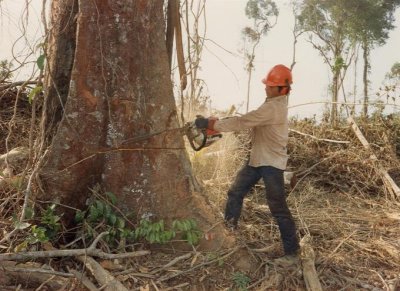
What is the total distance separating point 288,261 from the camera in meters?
4.12

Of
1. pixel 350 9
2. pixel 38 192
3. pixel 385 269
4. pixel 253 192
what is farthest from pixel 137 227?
pixel 350 9

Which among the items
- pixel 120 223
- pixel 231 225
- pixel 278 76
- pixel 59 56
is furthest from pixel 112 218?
pixel 278 76

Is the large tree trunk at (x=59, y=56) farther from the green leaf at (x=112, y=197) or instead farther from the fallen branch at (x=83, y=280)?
the fallen branch at (x=83, y=280)

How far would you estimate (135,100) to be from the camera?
3.74 metres

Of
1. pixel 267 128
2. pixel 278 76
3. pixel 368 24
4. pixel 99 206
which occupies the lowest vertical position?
pixel 99 206

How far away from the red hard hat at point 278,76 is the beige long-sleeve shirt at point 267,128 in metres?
0.12

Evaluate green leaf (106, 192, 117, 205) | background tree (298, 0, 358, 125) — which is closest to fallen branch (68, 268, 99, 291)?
green leaf (106, 192, 117, 205)

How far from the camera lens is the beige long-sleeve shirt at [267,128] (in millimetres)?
4039

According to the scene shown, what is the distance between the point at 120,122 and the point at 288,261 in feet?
6.08

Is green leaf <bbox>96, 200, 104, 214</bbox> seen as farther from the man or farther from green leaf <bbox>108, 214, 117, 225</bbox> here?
the man

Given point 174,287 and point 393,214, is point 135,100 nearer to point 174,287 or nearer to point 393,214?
point 174,287

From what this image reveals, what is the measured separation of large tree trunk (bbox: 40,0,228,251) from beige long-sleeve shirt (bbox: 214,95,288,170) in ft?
1.77

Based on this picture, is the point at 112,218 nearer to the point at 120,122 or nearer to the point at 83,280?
the point at 83,280

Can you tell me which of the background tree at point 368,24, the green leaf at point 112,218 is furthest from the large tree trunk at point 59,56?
the background tree at point 368,24
